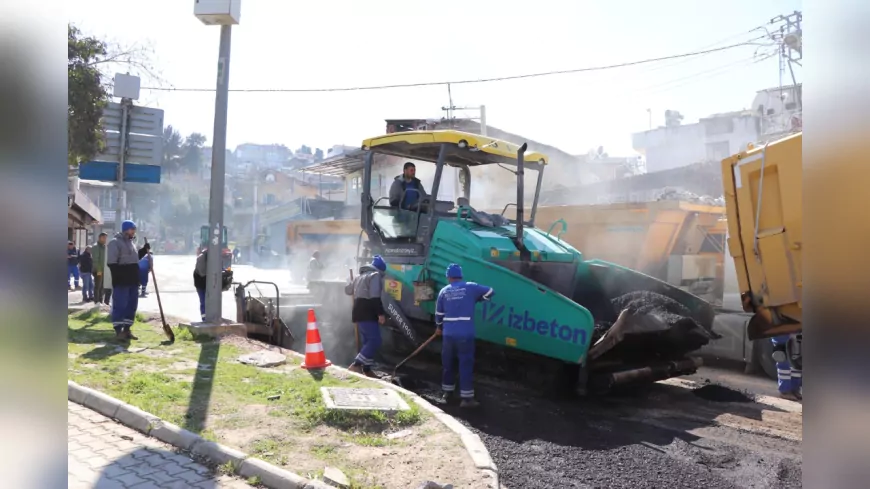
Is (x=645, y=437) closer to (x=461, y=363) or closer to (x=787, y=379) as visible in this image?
(x=461, y=363)

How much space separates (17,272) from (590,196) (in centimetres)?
2637

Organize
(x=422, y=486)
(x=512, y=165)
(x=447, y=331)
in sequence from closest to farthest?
(x=422, y=486), (x=447, y=331), (x=512, y=165)

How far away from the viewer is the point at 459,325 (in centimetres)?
589

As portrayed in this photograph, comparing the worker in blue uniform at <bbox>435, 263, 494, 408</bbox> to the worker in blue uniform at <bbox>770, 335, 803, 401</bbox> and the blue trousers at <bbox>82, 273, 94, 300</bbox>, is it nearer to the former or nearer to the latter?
the worker in blue uniform at <bbox>770, 335, 803, 401</bbox>

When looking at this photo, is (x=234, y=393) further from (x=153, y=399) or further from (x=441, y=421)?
(x=441, y=421)

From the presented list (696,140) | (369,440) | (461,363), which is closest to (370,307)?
(461,363)

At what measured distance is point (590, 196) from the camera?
26344 mm

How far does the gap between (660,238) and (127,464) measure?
1034 centimetres

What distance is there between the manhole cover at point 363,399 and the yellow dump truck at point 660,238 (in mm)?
7292

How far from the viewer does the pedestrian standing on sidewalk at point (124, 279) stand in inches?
298

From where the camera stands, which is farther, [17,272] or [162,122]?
[162,122]

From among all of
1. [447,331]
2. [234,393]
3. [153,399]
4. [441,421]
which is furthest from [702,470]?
[153,399]

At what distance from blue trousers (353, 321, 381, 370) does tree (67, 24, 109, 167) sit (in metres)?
5.91

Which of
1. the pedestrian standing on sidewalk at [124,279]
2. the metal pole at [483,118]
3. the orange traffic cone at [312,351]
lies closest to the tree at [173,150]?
the metal pole at [483,118]
